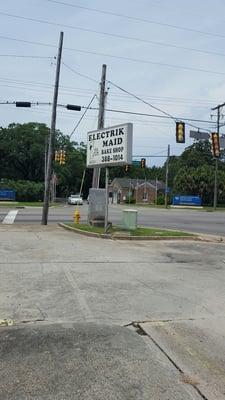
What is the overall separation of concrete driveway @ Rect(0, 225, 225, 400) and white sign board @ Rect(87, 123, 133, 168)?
6.34m

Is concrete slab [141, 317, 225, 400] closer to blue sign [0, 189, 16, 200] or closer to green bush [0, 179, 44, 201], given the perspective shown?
blue sign [0, 189, 16, 200]

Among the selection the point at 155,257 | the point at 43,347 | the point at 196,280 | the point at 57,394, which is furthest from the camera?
the point at 155,257

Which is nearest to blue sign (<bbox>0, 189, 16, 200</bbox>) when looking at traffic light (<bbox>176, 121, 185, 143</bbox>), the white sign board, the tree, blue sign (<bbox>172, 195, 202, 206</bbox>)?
blue sign (<bbox>172, 195, 202, 206</bbox>)

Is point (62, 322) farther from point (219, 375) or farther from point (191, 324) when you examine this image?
point (219, 375)

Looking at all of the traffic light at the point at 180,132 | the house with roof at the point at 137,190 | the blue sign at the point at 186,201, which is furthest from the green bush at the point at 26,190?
the traffic light at the point at 180,132

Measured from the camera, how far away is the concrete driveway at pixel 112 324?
5.19 m

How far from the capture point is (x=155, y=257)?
13.8 meters

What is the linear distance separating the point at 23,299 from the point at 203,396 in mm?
4294

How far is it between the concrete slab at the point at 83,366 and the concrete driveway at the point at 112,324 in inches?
0.4

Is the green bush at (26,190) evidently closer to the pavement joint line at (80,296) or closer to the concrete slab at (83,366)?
the pavement joint line at (80,296)

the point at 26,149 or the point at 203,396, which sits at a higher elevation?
the point at 26,149

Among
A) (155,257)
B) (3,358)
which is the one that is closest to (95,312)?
(3,358)

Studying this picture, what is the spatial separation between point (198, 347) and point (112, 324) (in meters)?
1.34

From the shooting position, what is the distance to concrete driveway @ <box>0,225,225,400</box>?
5191mm
